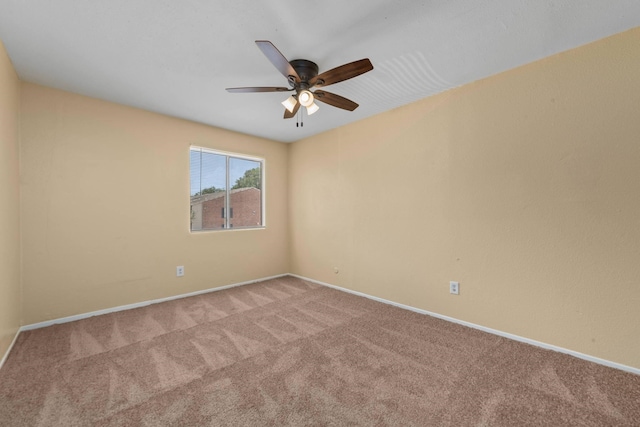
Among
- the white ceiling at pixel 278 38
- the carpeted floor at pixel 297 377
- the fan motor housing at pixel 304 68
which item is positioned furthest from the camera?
the fan motor housing at pixel 304 68

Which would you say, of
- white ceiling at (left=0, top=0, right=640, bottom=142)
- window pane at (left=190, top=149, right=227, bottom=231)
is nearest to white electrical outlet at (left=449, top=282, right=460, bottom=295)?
white ceiling at (left=0, top=0, right=640, bottom=142)

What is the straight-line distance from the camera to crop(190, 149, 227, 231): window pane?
374 cm

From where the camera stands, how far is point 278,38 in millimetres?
1921

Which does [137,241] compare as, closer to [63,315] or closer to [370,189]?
[63,315]

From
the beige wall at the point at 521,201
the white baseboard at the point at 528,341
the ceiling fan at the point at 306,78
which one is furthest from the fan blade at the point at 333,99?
the white baseboard at the point at 528,341

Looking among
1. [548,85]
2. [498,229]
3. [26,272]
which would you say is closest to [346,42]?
[548,85]

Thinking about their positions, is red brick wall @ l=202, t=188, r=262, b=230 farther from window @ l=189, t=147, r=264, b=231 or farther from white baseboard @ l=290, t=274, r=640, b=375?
white baseboard @ l=290, t=274, r=640, b=375

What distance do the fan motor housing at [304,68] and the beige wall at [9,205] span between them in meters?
2.18

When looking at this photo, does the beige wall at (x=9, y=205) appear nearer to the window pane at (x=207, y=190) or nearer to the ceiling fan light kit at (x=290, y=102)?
the window pane at (x=207, y=190)

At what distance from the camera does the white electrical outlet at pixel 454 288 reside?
2711 millimetres

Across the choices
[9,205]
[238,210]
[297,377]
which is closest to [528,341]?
[297,377]

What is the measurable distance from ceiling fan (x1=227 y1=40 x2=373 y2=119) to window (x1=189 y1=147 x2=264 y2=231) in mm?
1974

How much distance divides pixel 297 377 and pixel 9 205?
274 cm

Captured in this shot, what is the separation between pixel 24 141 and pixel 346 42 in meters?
3.15
